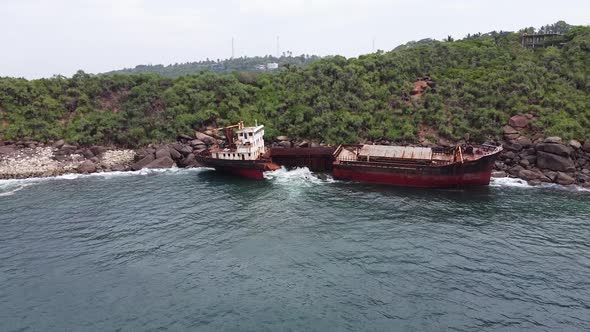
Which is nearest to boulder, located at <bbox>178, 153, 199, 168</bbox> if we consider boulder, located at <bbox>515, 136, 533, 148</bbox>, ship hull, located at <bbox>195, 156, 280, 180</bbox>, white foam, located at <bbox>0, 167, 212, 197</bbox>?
white foam, located at <bbox>0, 167, 212, 197</bbox>

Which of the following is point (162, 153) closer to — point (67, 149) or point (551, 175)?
point (67, 149)

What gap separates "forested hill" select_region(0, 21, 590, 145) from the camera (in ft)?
218

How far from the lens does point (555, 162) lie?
5222 centimetres

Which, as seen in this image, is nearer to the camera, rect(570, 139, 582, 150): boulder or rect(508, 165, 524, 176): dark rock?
rect(508, 165, 524, 176): dark rock

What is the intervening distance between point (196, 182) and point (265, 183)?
9684 mm

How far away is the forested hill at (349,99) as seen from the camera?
218 ft

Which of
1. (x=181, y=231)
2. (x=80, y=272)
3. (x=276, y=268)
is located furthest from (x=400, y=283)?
(x=80, y=272)

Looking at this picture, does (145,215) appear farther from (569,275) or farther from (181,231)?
(569,275)

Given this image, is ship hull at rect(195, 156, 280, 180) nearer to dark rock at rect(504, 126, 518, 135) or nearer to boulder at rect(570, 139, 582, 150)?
dark rock at rect(504, 126, 518, 135)

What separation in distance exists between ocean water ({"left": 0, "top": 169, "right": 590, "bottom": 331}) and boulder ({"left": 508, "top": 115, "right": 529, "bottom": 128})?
15872mm

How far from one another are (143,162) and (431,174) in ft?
141

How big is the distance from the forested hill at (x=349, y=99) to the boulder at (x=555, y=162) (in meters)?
8.23

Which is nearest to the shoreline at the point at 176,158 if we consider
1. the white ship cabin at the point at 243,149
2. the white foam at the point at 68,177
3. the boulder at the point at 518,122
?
the white foam at the point at 68,177

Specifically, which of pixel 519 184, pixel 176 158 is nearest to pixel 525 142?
pixel 519 184
